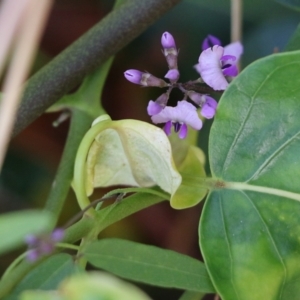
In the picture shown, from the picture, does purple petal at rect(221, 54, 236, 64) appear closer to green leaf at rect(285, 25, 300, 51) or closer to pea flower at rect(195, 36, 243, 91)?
pea flower at rect(195, 36, 243, 91)

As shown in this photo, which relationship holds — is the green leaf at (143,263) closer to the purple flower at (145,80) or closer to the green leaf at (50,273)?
the green leaf at (50,273)

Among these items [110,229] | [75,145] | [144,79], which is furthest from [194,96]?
[110,229]

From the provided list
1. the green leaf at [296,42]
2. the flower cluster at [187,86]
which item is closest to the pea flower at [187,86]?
the flower cluster at [187,86]

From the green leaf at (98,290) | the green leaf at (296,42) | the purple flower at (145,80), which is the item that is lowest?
the green leaf at (98,290)

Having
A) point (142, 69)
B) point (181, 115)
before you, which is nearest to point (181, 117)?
point (181, 115)

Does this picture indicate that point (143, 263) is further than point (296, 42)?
No

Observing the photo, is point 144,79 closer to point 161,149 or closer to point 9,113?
point 161,149

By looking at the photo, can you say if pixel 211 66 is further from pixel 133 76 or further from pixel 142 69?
pixel 142 69
